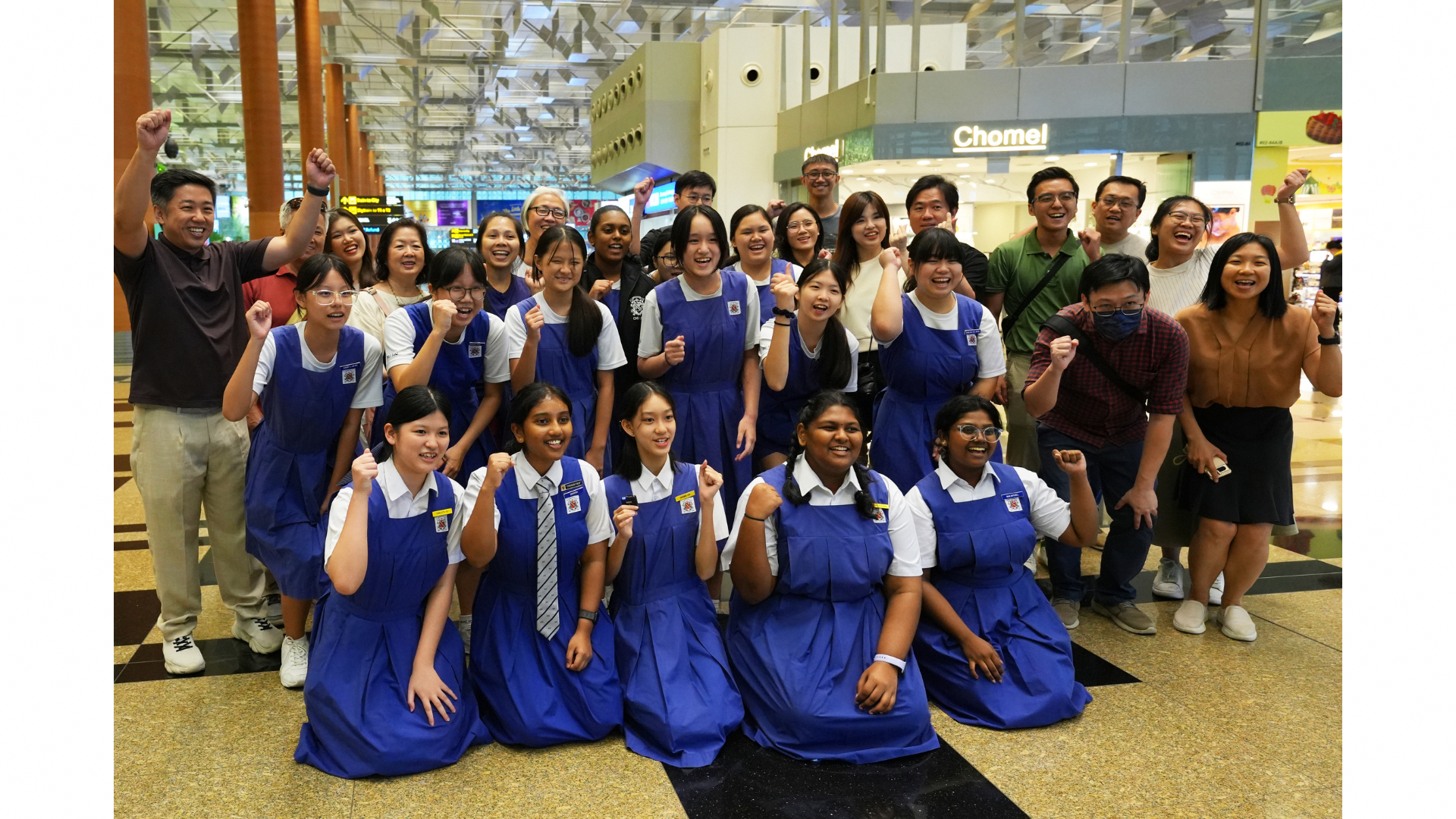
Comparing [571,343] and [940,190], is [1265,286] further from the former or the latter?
[571,343]

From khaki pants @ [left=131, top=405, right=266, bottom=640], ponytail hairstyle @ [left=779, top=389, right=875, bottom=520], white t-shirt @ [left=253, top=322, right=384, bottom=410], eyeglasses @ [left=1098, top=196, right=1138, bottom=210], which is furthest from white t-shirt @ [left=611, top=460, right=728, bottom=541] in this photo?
eyeglasses @ [left=1098, top=196, right=1138, bottom=210]

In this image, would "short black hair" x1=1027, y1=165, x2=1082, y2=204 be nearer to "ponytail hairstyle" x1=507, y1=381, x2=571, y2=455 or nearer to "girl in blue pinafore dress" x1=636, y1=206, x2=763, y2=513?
"girl in blue pinafore dress" x1=636, y1=206, x2=763, y2=513

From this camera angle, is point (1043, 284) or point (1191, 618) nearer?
point (1191, 618)

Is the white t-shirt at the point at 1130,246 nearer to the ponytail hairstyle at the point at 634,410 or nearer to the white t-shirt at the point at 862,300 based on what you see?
the white t-shirt at the point at 862,300

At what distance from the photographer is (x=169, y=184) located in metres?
3.06

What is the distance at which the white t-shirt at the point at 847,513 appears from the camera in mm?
2889

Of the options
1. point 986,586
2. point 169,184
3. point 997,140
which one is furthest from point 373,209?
point 986,586

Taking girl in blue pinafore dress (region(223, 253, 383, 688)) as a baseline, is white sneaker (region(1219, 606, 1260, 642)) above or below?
below

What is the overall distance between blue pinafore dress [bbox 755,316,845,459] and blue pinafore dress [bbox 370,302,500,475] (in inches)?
39.1

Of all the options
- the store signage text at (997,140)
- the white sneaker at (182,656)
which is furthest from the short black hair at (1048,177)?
the store signage text at (997,140)

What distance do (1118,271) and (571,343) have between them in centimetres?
188

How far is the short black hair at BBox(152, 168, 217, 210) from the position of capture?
10.0ft

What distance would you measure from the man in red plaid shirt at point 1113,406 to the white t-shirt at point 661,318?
1.00 m

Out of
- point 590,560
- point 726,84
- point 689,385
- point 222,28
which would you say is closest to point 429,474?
point 590,560
